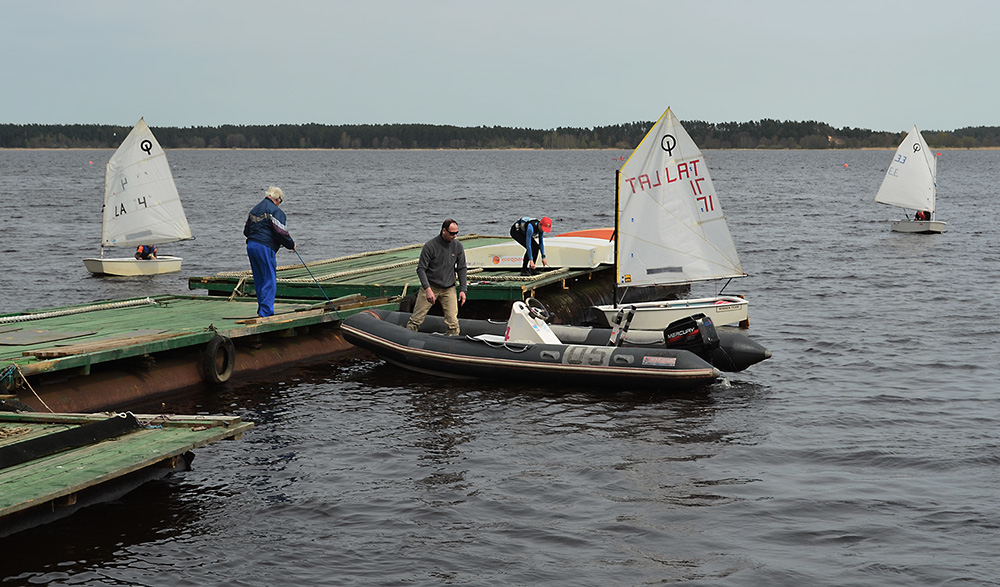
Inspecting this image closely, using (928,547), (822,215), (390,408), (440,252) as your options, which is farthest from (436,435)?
(822,215)

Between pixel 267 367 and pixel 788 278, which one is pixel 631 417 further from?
pixel 788 278

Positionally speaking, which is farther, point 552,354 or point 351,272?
point 351,272

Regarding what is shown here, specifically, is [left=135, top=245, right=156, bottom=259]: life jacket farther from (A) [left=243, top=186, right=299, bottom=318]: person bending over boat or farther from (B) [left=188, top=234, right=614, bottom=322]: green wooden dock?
(A) [left=243, top=186, right=299, bottom=318]: person bending over boat

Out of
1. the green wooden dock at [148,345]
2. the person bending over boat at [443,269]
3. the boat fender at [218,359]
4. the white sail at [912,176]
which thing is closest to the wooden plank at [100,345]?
the green wooden dock at [148,345]

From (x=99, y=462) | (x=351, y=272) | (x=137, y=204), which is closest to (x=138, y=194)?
(x=137, y=204)

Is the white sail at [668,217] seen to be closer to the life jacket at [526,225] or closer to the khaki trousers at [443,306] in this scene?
the life jacket at [526,225]

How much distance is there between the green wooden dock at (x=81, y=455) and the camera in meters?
9.46

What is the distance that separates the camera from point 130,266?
33594 millimetres

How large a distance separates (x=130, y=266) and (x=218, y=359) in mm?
18905

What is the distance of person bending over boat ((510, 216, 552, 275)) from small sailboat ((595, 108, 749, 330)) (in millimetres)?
2359

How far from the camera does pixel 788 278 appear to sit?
3462 centimetres

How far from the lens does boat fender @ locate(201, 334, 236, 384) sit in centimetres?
1622

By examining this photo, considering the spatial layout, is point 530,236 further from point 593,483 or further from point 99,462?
point 99,462

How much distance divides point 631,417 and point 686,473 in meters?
2.67
